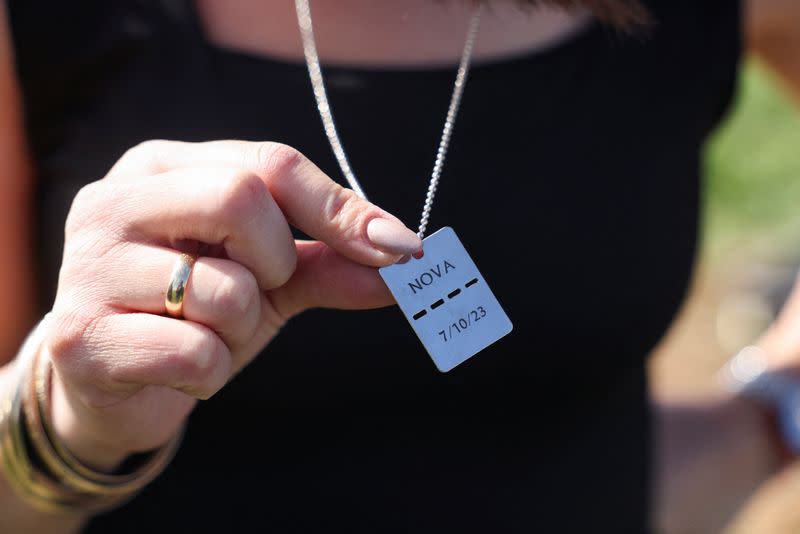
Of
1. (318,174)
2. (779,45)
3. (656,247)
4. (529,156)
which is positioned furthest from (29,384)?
(779,45)

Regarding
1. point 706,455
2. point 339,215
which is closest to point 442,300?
point 339,215

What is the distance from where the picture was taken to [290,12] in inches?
39.0

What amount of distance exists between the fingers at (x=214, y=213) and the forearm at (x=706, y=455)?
3.62 feet

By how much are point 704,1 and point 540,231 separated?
428 millimetres

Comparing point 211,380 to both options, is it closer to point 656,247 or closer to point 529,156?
point 529,156

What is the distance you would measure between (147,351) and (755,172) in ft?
12.4

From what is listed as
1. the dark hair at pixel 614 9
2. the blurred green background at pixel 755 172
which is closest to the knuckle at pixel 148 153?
the dark hair at pixel 614 9

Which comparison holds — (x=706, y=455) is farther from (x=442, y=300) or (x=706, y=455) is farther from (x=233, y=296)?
(x=233, y=296)

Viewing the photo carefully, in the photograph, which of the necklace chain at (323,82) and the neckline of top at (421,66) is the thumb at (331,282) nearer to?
the necklace chain at (323,82)

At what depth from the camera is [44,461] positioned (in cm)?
84

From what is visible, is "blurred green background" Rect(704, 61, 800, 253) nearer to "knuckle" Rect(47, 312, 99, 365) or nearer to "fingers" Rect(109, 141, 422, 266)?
"fingers" Rect(109, 141, 422, 266)

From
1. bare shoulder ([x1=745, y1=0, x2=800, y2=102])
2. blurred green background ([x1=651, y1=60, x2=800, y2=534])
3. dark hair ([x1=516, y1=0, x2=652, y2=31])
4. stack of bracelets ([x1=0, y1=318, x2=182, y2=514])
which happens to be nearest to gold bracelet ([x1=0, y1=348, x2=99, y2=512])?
stack of bracelets ([x1=0, y1=318, x2=182, y2=514])

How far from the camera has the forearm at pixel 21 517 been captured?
2.90 feet

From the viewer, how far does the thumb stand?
0.74 metres
